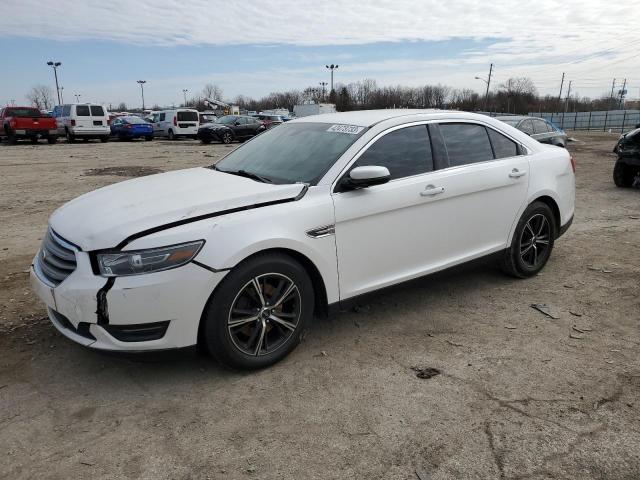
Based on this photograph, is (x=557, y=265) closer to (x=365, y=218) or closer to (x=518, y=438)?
(x=365, y=218)

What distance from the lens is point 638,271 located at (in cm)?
532

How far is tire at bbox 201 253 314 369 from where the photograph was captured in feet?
10.3

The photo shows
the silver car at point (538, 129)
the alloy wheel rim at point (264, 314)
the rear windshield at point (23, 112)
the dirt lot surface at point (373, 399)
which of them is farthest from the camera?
the rear windshield at point (23, 112)

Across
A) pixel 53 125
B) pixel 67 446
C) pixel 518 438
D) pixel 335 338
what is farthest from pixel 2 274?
pixel 53 125

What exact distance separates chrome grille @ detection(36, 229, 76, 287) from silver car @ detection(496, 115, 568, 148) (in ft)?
42.6

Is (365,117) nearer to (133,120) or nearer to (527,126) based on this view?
(527,126)

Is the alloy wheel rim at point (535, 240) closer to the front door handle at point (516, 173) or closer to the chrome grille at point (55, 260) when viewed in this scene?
the front door handle at point (516, 173)

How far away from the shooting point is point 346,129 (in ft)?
13.4

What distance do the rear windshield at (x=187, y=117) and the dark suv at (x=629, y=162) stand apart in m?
24.1

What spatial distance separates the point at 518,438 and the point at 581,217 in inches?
247

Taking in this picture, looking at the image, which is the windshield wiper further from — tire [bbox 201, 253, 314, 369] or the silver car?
the silver car

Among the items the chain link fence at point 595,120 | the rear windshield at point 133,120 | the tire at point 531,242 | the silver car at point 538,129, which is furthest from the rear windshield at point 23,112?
the chain link fence at point 595,120

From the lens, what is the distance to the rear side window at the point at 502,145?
186 inches

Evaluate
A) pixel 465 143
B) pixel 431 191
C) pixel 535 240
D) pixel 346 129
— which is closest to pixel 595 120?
pixel 535 240
